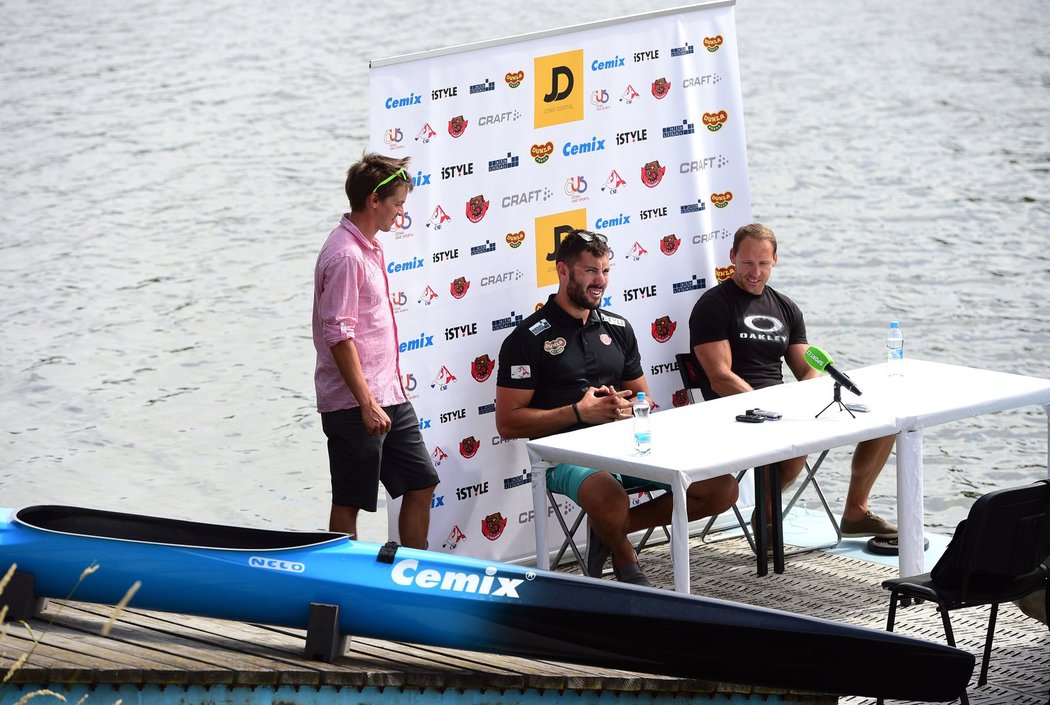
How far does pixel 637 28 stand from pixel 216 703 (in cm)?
385

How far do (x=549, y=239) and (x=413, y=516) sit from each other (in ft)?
4.86

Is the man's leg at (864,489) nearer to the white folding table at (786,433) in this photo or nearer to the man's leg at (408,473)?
the white folding table at (786,433)

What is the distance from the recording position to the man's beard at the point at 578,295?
21.0ft

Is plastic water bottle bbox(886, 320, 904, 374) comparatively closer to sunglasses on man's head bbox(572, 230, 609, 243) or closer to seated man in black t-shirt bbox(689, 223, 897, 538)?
seated man in black t-shirt bbox(689, 223, 897, 538)

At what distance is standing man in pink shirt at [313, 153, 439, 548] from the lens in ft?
18.9

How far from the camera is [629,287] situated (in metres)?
7.09

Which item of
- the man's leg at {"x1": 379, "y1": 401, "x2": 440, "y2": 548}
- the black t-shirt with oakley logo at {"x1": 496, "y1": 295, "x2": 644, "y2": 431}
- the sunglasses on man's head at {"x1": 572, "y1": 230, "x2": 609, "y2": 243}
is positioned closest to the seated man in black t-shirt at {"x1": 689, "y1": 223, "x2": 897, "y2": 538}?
the black t-shirt with oakley logo at {"x1": 496, "y1": 295, "x2": 644, "y2": 431}

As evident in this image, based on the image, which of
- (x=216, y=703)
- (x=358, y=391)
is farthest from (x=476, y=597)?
Answer: (x=358, y=391)

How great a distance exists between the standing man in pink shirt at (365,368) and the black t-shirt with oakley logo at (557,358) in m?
0.53

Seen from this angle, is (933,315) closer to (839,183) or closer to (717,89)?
(839,183)

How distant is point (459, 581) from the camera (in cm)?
476

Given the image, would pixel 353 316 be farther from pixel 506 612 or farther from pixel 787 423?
pixel 787 423

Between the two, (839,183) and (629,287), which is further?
(839,183)

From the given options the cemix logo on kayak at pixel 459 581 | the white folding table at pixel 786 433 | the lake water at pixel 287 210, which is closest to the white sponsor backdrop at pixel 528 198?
the white folding table at pixel 786 433
